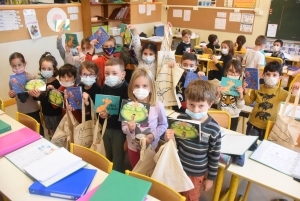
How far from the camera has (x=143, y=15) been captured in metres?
6.82

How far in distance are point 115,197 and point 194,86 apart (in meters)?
0.86

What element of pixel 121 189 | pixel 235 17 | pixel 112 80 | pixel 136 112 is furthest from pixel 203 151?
pixel 235 17

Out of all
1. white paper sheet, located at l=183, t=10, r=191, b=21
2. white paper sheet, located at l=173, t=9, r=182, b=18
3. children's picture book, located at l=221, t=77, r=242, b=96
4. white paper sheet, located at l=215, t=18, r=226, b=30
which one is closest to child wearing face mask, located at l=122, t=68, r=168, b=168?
children's picture book, located at l=221, t=77, r=242, b=96

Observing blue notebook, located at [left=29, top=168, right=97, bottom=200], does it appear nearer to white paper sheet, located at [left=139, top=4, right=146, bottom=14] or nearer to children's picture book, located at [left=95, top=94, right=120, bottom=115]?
children's picture book, located at [left=95, top=94, right=120, bottom=115]

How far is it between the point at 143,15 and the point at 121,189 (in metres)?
6.23

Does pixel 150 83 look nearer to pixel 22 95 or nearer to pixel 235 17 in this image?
pixel 22 95

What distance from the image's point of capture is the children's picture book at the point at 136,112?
1.72m

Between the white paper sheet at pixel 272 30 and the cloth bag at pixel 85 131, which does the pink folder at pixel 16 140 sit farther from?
the white paper sheet at pixel 272 30

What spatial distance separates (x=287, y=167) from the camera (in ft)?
5.50

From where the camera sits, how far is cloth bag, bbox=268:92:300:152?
1.88 m

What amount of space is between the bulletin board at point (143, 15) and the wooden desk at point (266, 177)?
18.0 ft

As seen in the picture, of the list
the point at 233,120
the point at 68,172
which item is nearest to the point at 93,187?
the point at 68,172

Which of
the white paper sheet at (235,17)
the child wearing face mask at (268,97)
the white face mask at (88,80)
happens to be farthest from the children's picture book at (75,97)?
the white paper sheet at (235,17)

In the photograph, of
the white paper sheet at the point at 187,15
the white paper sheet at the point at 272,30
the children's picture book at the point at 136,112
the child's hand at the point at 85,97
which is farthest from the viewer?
the white paper sheet at the point at 187,15
